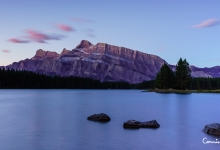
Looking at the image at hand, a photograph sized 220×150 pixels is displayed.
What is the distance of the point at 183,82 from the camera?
156 metres

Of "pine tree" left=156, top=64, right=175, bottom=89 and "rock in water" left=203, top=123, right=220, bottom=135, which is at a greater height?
"pine tree" left=156, top=64, right=175, bottom=89

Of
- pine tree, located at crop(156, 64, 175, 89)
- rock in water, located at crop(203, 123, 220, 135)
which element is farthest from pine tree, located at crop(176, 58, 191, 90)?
rock in water, located at crop(203, 123, 220, 135)

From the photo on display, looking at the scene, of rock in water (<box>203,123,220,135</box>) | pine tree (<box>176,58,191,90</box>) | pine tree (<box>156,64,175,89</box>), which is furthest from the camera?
pine tree (<box>156,64,175,89</box>)

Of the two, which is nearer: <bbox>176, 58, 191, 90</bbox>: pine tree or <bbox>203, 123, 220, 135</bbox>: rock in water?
<bbox>203, 123, 220, 135</bbox>: rock in water

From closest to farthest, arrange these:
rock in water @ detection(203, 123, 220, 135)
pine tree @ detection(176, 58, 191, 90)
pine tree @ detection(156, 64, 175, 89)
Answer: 1. rock in water @ detection(203, 123, 220, 135)
2. pine tree @ detection(176, 58, 191, 90)
3. pine tree @ detection(156, 64, 175, 89)

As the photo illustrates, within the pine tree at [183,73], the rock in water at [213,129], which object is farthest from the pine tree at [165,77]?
the rock in water at [213,129]

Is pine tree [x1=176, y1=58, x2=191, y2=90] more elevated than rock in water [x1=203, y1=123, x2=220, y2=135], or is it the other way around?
pine tree [x1=176, y1=58, x2=191, y2=90]

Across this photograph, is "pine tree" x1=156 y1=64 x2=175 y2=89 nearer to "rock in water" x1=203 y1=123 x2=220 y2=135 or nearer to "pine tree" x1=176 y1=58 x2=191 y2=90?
"pine tree" x1=176 y1=58 x2=191 y2=90

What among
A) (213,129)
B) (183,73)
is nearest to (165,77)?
(183,73)

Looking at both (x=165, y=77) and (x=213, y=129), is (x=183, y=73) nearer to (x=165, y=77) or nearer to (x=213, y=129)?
(x=165, y=77)

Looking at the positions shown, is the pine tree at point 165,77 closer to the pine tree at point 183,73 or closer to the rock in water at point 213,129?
the pine tree at point 183,73

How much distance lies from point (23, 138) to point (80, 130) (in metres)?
7.37

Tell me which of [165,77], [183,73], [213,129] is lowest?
[213,129]

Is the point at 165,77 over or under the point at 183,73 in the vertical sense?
under
